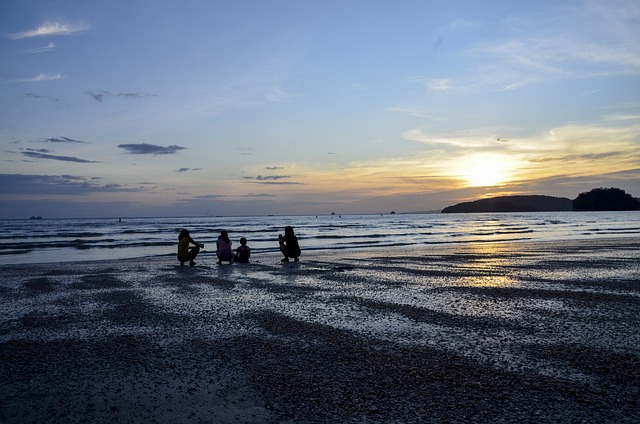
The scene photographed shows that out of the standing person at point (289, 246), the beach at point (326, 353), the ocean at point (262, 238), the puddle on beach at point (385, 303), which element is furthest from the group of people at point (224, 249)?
the beach at point (326, 353)

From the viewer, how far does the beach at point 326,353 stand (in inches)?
176

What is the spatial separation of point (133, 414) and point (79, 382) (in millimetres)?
1374

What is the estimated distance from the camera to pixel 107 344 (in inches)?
280

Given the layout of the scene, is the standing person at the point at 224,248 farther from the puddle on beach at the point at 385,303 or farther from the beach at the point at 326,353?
the beach at the point at 326,353

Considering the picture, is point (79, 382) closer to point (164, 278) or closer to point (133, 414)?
point (133, 414)

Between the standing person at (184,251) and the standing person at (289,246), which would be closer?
the standing person at (184,251)

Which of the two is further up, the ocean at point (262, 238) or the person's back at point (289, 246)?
the person's back at point (289, 246)

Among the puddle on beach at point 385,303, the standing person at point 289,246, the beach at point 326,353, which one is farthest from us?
the standing person at point 289,246

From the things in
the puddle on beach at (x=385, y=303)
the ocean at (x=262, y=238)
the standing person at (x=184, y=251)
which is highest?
the standing person at (x=184, y=251)

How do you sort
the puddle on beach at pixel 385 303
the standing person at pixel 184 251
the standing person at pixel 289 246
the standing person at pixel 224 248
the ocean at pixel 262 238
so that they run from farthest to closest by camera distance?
the ocean at pixel 262 238
the standing person at pixel 289 246
the standing person at pixel 224 248
the standing person at pixel 184 251
the puddle on beach at pixel 385 303

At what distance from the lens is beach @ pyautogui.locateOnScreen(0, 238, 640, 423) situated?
4477mm

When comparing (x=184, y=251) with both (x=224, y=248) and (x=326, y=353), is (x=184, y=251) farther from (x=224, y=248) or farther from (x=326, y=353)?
(x=326, y=353)

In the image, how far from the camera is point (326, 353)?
6328 mm

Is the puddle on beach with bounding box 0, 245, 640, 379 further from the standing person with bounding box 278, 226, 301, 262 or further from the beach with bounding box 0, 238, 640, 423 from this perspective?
the standing person with bounding box 278, 226, 301, 262
